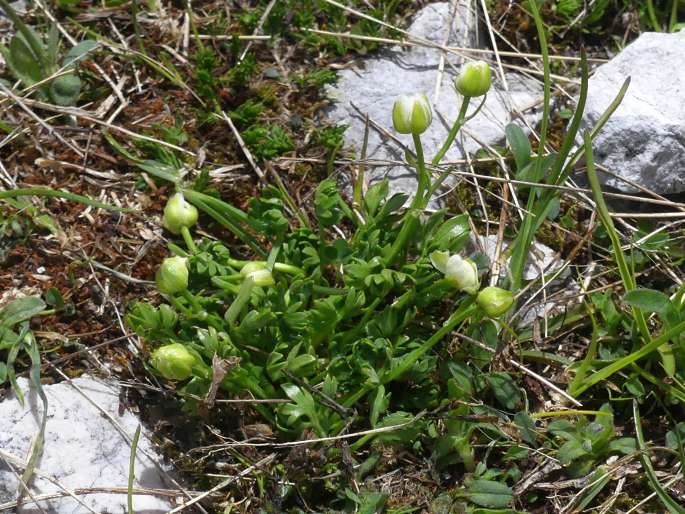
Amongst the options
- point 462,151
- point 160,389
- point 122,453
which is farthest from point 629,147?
A: point 122,453

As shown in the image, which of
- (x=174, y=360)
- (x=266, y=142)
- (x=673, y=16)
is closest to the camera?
(x=174, y=360)

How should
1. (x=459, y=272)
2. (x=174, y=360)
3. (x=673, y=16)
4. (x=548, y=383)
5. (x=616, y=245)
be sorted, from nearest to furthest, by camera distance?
(x=174, y=360), (x=459, y=272), (x=616, y=245), (x=548, y=383), (x=673, y=16)

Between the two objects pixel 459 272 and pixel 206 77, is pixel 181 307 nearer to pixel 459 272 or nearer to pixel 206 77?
pixel 459 272

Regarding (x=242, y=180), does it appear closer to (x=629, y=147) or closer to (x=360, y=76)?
(x=360, y=76)

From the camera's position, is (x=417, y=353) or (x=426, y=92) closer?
(x=417, y=353)

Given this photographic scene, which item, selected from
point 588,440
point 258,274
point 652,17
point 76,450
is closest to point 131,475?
point 76,450

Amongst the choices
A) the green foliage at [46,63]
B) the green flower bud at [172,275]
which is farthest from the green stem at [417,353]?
the green foliage at [46,63]
